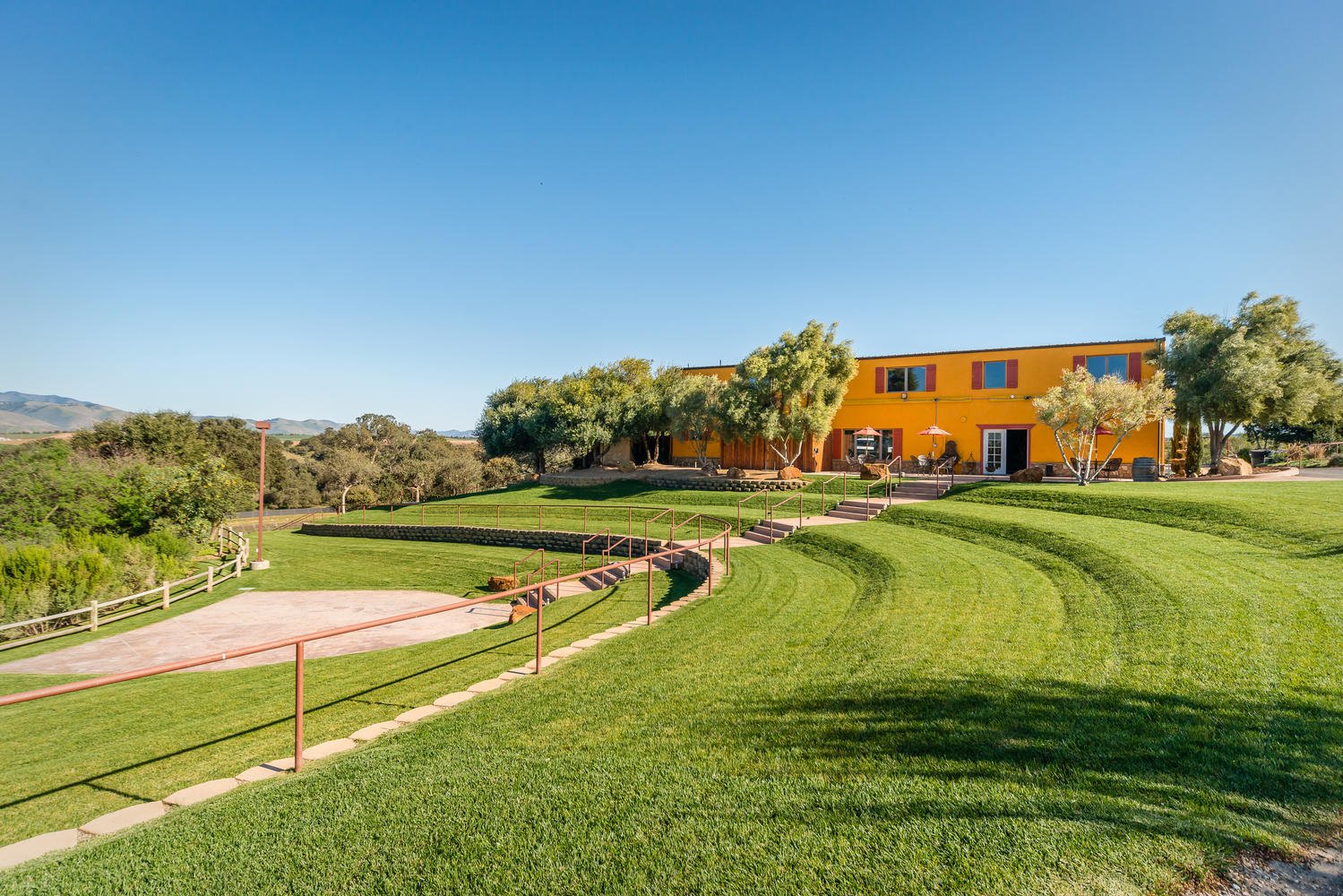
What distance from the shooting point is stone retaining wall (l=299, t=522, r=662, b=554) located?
1944 centimetres

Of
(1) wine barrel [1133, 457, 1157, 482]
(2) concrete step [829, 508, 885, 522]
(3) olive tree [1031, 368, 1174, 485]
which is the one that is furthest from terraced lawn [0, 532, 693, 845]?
(1) wine barrel [1133, 457, 1157, 482]

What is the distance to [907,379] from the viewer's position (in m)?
29.3

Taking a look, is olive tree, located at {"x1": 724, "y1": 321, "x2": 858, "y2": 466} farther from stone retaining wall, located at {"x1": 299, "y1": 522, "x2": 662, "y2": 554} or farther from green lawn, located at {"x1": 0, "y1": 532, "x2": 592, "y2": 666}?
green lawn, located at {"x1": 0, "y1": 532, "x2": 592, "y2": 666}

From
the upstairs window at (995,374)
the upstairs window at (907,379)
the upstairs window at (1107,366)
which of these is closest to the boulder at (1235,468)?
the upstairs window at (1107,366)

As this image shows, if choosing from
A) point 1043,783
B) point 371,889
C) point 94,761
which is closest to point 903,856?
point 1043,783

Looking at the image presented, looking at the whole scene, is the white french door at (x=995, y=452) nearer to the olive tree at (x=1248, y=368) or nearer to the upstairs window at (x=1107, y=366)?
the upstairs window at (x=1107, y=366)

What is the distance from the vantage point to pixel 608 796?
142 inches

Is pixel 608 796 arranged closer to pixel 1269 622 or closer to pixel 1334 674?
pixel 1334 674

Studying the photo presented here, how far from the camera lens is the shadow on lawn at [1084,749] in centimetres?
319

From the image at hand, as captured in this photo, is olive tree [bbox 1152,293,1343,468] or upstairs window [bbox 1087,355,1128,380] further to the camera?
upstairs window [bbox 1087,355,1128,380]

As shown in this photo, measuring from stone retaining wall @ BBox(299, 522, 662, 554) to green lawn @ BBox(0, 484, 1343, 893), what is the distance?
11.5 meters

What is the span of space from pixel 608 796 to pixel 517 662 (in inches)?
156

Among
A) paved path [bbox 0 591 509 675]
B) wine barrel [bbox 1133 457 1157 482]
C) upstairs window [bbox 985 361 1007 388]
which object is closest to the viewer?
paved path [bbox 0 591 509 675]

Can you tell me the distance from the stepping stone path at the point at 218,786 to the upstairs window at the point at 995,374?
26185 millimetres
